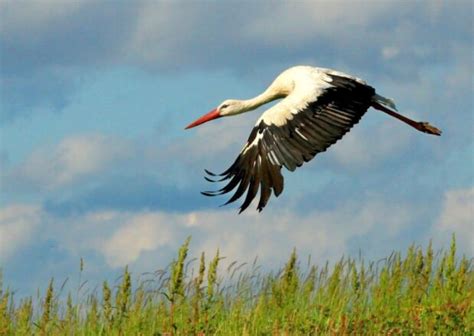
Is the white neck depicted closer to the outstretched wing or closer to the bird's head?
the bird's head

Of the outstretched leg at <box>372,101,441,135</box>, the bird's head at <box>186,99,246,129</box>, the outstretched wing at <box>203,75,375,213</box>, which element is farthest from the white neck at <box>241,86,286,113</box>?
the outstretched leg at <box>372,101,441,135</box>

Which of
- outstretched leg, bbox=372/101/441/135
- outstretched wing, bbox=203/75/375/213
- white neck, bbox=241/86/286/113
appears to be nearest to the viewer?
outstretched wing, bbox=203/75/375/213

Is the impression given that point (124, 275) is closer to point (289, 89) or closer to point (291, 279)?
point (291, 279)

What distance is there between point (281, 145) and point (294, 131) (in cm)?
20

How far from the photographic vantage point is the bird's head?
10.8m

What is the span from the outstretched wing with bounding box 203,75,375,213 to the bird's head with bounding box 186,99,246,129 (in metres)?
2.01

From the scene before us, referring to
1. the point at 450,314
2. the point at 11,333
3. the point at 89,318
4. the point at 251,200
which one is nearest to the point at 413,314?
the point at 450,314

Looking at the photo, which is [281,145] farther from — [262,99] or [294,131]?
[262,99]

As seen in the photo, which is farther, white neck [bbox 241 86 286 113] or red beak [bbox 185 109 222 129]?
red beak [bbox 185 109 222 129]

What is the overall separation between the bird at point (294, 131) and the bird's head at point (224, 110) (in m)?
1.45

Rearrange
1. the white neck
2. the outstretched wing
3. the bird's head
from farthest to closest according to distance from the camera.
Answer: the bird's head, the white neck, the outstretched wing

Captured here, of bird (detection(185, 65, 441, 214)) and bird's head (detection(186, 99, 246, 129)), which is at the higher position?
bird's head (detection(186, 99, 246, 129))

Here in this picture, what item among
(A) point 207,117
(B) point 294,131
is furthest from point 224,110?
(B) point 294,131

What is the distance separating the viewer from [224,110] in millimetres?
10859
